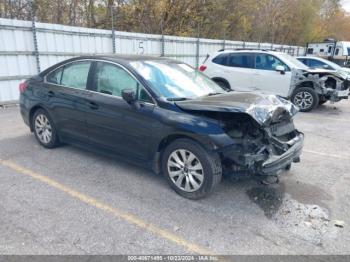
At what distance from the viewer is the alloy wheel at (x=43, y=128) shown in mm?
4762

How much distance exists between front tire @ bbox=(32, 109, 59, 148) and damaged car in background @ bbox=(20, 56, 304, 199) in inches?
2.4

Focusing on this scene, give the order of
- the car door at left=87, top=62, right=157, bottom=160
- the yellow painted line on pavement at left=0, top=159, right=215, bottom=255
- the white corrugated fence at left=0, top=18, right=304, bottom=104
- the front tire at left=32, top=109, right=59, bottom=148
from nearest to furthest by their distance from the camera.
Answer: the yellow painted line on pavement at left=0, top=159, right=215, bottom=255 → the car door at left=87, top=62, right=157, bottom=160 → the front tire at left=32, top=109, right=59, bottom=148 → the white corrugated fence at left=0, top=18, right=304, bottom=104

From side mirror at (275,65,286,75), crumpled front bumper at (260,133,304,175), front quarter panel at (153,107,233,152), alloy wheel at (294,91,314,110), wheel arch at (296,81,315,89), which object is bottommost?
alloy wheel at (294,91,314,110)

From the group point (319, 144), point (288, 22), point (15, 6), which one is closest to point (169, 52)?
point (15, 6)

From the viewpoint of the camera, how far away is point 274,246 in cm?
263

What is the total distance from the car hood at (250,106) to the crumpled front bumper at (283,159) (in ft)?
1.15

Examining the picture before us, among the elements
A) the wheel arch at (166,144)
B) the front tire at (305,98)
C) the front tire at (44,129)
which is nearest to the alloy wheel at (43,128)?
the front tire at (44,129)

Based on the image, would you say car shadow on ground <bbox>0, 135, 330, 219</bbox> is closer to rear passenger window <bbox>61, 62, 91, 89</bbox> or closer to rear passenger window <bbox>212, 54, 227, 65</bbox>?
rear passenger window <bbox>61, 62, 91, 89</bbox>

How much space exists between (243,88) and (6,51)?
7.06m

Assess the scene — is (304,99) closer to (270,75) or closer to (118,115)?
(270,75)

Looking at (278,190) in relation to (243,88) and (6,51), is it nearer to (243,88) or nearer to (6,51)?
(243,88)

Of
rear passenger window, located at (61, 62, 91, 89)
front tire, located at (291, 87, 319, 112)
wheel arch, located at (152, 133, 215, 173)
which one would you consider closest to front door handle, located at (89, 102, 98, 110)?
rear passenger window, located at (61, 62, 91, 89)

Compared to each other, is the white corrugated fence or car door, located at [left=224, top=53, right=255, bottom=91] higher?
the white corrugated fence

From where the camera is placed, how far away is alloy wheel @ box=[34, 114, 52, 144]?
4.76 metres
